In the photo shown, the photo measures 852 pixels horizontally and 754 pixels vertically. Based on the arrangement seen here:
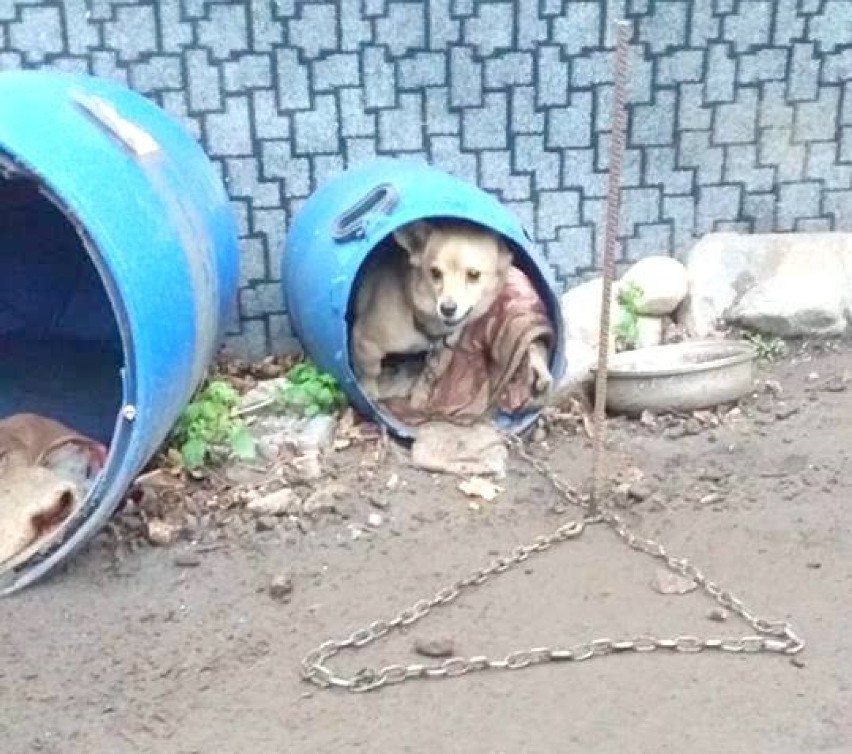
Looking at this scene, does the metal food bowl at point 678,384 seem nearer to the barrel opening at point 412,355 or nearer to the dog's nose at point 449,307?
the barrel opening at point 412,355

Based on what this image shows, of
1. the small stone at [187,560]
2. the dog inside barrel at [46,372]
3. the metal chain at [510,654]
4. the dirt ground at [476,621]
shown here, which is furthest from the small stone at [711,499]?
the dog inside barrel at [46,372]

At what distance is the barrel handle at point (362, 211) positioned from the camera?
4.25 meters

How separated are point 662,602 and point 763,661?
1.06 feet

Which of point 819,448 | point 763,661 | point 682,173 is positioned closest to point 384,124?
point 682,173

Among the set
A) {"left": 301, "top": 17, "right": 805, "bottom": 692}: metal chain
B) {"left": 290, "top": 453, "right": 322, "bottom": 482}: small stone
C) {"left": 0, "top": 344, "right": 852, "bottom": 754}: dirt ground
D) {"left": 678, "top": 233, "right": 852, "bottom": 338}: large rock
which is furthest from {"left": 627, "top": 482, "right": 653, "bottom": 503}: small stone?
{"left": 678, "top": 233, "right": 852, "bottom": 338}: large rock

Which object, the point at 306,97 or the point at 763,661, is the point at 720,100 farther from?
the point at 763,661

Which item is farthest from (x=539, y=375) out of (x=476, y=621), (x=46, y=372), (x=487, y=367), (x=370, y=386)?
(x=46, y=372)

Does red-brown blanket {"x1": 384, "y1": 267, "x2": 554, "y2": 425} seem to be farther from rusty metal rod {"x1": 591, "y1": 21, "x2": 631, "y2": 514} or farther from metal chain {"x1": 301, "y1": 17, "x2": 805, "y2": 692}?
metal chain {"x1": 301, "y1": 17, "x2": 805, "y2": 692}

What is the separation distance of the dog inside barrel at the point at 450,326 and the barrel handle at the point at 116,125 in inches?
31.3

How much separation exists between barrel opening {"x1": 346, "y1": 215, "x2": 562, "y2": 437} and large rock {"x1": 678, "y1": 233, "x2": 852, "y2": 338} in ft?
2.36

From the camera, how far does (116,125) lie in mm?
3830

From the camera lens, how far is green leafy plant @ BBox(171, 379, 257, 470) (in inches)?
162

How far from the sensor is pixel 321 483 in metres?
4.07

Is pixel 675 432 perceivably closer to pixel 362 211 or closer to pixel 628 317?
pixel 628 317
